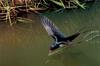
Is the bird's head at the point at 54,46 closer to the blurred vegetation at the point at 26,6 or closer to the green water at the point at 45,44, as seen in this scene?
the green water at the point at 45,44

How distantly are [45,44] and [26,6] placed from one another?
1012mm

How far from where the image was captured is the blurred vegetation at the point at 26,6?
4.21 metres

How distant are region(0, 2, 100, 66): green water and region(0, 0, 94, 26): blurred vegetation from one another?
0.11 metres

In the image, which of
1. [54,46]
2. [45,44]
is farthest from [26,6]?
[54,46]

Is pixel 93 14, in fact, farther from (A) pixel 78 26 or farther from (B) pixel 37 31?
(B) pixel 37 31

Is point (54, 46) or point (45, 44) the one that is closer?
point (54, 46)

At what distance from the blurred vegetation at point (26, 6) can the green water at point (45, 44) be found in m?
0.11

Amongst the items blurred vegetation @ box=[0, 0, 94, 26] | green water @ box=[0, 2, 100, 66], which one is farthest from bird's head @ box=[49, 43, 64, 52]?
blurred vegetation @ box=[0, 0, 94, 26]

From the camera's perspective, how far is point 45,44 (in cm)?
352

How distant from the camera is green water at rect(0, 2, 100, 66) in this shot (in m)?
3.23

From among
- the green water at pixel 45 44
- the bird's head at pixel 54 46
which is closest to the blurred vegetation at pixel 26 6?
the green water at pixel 45 44

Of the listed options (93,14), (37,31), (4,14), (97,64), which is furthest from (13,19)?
(97,64)

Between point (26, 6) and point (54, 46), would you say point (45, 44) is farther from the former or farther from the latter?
point (26, 6)

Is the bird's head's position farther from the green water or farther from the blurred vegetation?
the blurred vegetation
